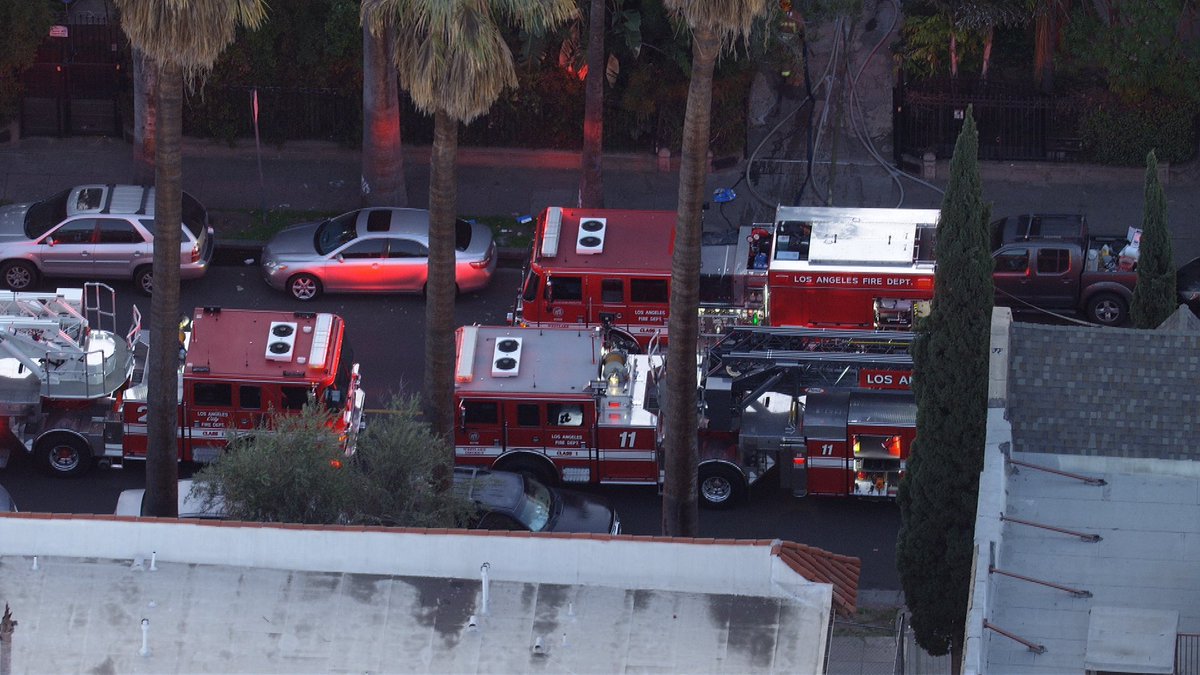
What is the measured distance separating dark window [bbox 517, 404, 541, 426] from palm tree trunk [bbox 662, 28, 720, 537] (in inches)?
118

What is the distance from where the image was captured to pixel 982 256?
25.0m

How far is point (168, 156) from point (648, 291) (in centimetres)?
911

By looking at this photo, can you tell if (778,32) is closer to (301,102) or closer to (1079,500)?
(301,102)

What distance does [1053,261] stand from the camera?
34.6 meters

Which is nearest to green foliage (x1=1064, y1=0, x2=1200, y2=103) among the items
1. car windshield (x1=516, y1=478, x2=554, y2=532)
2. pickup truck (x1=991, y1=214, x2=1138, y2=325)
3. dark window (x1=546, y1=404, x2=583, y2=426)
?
pickup truck (x1=991, y1=214, x2=1138, y2=325)

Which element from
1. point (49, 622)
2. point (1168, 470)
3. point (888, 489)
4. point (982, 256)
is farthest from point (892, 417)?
point (49, 622)

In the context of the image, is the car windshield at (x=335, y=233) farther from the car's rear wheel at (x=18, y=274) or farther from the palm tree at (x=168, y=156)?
the palm tree at (x=168, y=156)

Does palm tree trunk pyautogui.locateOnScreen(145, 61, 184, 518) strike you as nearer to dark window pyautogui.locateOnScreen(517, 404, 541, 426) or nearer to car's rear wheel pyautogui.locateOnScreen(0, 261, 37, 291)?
dark window pyautogui.locateOnScreen(517, 404, 541, 426)

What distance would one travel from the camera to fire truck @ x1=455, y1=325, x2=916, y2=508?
1166 inches

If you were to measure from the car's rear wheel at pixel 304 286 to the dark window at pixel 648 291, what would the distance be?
592cm

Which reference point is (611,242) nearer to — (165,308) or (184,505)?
(184,505)

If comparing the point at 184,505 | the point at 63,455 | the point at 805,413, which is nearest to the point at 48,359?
the point at 63,455

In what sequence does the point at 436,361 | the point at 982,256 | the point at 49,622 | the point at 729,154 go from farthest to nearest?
1. the point at 729,154
2. the point at 436,361
3. the point at 982,256
4. the point at 49,622

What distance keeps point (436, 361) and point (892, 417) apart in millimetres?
6581
